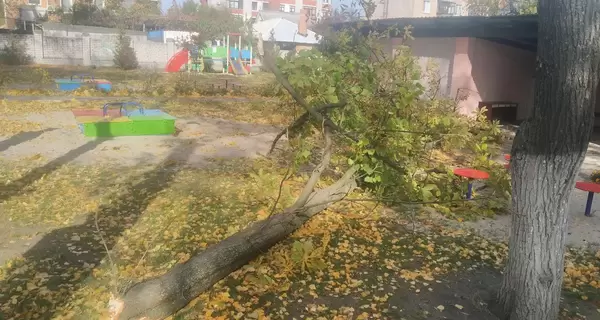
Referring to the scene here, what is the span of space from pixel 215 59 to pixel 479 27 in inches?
998

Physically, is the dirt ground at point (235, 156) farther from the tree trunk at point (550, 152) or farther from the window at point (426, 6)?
the window at point (426, 6)

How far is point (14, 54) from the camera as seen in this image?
2958 centimetres

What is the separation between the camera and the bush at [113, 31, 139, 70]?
32.0 m

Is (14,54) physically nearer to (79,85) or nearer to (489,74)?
(79,85)

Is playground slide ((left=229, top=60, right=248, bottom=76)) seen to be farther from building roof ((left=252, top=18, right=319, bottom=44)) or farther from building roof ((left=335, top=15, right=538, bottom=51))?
building roof ((left=335, top=15, right=538, bottom=51))

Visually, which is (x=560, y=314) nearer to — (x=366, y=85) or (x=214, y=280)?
(x=214, y=280)

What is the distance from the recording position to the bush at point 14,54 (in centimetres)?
2922

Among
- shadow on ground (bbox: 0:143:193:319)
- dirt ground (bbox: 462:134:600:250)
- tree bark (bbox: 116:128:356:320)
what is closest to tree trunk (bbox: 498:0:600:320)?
A: dirt ground (bbox: 462:134:600:250)

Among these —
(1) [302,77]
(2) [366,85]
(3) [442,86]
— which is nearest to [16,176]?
(1) [302,77]

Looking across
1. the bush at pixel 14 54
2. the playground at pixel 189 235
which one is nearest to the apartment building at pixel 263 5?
the bush at pixel 14 54

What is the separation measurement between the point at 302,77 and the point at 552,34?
4.65 metres

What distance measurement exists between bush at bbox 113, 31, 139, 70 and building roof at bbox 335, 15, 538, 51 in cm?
2126

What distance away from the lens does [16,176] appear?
782 centimetres

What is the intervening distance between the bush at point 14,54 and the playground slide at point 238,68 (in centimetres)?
1331
